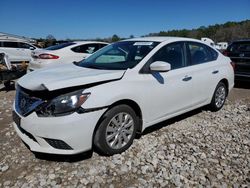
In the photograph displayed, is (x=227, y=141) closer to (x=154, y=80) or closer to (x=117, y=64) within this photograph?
(x=154, y=80)

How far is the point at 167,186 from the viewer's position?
2996mm

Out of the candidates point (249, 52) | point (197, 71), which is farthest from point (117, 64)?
point (249, 52)

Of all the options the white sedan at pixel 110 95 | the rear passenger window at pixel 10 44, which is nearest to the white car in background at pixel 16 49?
the rear passenger window at pixel 10 44

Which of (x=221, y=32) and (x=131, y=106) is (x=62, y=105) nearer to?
(x=131, y=106)

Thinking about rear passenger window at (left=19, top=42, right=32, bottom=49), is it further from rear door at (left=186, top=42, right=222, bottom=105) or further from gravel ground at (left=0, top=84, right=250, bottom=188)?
rear door at (left=186, top=42, right=222, bottom=105)

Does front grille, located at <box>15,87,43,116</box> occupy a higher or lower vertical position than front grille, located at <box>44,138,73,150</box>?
higher

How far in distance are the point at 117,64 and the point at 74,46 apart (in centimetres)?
581

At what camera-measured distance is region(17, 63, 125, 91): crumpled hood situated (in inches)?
124

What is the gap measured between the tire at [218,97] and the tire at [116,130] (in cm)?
233

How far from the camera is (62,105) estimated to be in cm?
305

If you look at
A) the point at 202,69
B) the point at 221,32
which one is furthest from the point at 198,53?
A: the point at 221,32

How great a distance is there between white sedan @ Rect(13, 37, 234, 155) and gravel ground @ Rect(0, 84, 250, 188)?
27 centimetres

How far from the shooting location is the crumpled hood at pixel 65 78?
315 cm

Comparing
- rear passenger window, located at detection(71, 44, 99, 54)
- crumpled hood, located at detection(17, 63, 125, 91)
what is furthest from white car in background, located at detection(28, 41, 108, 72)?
crumpled hood, located at detection(17, 63, 125, 91)
